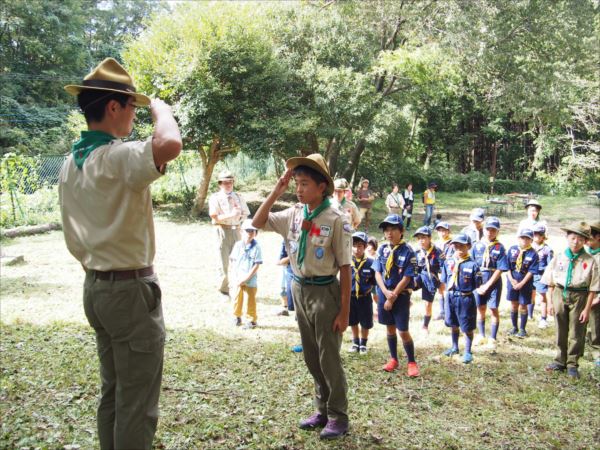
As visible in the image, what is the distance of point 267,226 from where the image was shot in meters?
3.75

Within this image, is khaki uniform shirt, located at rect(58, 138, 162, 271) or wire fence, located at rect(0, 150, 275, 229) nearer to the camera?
khaki uniform shirt, located at rect(58, 138, 162, 271)

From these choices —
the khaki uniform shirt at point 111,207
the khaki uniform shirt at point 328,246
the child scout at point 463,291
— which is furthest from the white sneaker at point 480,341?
the khaki uniform shirt at point 111,207

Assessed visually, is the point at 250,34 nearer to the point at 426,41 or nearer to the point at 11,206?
the point at 426,41

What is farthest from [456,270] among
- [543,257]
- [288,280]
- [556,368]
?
[288,280]

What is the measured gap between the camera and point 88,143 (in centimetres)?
237

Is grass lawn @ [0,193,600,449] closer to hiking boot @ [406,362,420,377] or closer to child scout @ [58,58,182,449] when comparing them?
hiking boot @ [406,362,420,377]

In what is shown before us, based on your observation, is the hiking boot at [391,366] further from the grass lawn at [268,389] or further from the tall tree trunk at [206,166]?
the tall tree trunk at [206,166]

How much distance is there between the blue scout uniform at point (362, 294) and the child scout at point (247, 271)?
1.52 metres

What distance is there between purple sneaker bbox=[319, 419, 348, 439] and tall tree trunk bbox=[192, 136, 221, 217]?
12.7 metres

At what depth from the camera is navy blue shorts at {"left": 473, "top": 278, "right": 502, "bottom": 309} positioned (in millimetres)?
6191

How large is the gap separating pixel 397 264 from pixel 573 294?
205cm

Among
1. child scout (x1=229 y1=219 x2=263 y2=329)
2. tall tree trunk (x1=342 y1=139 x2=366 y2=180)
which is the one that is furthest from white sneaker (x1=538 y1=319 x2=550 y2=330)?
tall tree trunk (x1=342 y1=139 x2=366 y2=180)

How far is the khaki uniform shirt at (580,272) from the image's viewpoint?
210 inches

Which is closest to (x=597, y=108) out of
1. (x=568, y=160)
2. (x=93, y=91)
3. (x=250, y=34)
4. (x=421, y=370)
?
(x=568, y=160)
